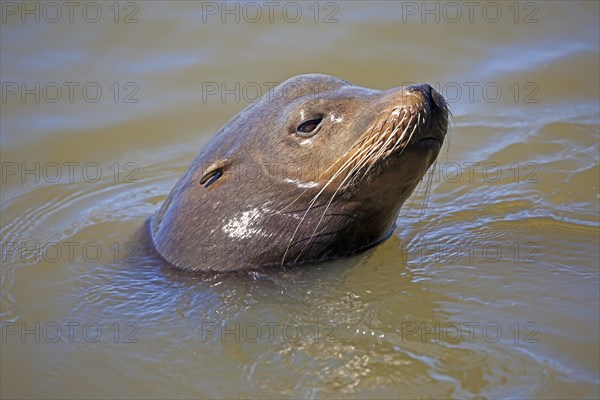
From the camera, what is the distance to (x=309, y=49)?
11.8m

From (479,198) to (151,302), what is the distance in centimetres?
339

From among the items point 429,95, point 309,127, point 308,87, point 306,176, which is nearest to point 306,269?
point 306,176

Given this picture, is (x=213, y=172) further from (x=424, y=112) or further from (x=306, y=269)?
(x=424, y=112)

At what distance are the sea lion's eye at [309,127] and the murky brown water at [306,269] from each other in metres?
0.99

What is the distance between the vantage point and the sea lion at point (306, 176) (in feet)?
20.1

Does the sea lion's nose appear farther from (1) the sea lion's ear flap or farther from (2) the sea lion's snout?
(1) the sea lion's ear flap

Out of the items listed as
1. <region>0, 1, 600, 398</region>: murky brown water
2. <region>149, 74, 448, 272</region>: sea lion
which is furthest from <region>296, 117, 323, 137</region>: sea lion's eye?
<region>0, 1, 600, 398</region>: murky brown water

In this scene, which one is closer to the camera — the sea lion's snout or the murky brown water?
the murky brown water

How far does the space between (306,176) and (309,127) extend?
1.21 feet

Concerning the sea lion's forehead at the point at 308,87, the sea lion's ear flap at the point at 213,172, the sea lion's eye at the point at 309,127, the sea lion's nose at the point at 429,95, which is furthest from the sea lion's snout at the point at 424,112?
the sea lion's ear flap at the point at 213,172

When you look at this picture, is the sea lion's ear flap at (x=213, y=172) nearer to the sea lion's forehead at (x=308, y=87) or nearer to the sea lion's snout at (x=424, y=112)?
the sea lion's forehead at (x=308, y=87)

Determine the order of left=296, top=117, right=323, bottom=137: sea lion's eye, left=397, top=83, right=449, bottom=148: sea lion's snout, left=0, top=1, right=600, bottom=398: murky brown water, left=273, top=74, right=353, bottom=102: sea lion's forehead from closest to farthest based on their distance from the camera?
1. left=0, top=1, right=600, bottom=398: murky brown water
2. left=397, top=83, right=449, bottom=148: sea lion's snout
3. left=296, top=117, right=323, bottom=137: sea lion's eye
4. left=273, top=74, right=353, bottom=102: sea lion's forehead

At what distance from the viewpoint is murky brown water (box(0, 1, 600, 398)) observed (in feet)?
17.7

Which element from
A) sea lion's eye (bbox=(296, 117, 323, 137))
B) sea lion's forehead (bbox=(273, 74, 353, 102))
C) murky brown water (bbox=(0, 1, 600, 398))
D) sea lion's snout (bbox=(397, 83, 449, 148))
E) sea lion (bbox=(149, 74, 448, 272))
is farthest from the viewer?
sea lion's forehead (bbox=(273, 74, 353, 102))
